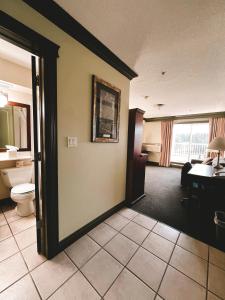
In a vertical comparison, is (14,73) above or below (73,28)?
below

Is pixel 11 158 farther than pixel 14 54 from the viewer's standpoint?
Yes

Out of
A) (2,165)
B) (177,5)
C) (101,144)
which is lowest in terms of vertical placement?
(2,165)

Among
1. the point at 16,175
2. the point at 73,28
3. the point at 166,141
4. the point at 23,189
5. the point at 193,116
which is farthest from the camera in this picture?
the point at 166,141

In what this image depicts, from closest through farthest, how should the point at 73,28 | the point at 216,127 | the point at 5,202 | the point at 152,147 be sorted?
the point at 73,28 → the point at 5,202 → the point at 216,127 → the point at 152,147

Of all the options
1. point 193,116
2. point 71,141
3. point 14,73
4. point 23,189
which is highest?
point 193,116

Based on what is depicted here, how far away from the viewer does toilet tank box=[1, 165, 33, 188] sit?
210 centimetres

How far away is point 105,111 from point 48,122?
84 centimetres

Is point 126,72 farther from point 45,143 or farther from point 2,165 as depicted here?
point 2,165

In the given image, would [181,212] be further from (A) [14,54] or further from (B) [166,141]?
(B) [166,141]

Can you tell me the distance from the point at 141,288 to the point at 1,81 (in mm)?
3068

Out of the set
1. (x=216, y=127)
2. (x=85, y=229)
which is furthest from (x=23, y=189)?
(x=216, y=127)

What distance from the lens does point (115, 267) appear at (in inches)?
49.1

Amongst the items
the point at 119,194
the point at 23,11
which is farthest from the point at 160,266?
the point at 23,11

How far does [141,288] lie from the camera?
3.53 ft
